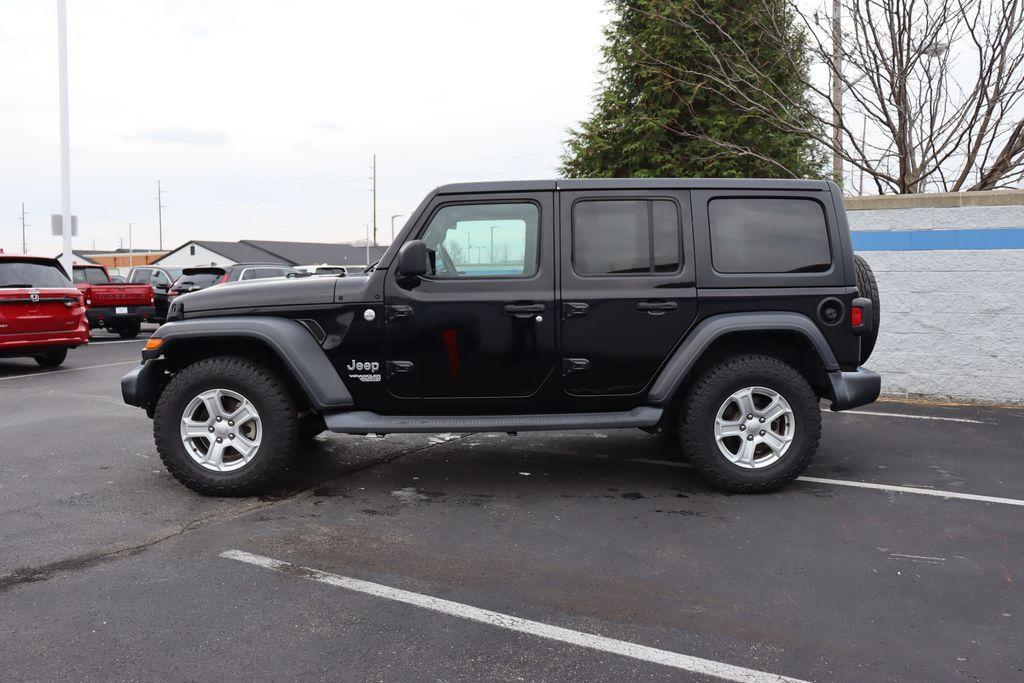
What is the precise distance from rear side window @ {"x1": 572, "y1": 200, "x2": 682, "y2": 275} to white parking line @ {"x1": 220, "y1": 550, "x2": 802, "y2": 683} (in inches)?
94.5

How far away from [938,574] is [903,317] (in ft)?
17.8

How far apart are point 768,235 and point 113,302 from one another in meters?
16.2

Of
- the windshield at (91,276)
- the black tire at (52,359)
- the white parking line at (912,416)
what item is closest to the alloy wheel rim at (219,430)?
the white parking line at (912,416)

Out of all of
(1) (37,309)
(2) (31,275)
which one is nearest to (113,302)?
(2) (31,275)

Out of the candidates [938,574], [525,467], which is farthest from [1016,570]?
[525,467]

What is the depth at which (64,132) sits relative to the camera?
69.9ft

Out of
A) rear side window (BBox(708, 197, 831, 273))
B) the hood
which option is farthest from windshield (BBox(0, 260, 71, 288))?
rear side window (BBox(708, 197, 831, 273))

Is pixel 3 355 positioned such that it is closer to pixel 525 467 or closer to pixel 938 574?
pixel 525 467

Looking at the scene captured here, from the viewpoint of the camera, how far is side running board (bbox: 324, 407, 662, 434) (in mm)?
5012

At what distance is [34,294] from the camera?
11.3 metres

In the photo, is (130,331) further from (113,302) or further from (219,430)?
(219,430)

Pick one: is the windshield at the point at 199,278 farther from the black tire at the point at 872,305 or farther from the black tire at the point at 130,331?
the black tire at the point at 872,305

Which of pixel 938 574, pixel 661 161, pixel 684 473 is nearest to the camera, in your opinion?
pixel 938 574

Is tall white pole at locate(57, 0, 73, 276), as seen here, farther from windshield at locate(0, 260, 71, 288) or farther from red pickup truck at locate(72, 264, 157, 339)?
windshield at locate(0, 260, 71, 288)
